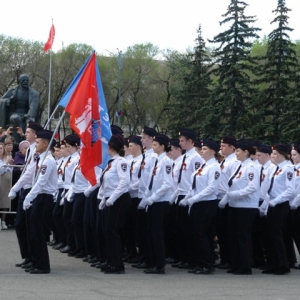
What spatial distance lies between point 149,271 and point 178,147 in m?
2.32

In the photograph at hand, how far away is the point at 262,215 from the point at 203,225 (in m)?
1.32

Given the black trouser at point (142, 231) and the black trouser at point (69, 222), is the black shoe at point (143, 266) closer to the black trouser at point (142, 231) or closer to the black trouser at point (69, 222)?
the black trouser at point (142, 231)

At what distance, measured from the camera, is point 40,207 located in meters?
10.7

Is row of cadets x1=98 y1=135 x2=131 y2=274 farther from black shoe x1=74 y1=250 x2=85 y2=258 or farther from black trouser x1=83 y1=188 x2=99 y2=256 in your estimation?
black shoe x1=74 y1=250 x2=85 y2=258

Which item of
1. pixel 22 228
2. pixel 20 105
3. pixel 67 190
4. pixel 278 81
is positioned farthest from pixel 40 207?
pixel 278 81

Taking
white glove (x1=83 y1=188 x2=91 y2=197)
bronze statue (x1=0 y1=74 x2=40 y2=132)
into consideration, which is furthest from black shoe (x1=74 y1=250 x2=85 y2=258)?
bronze statue (x1=0 y1=74 x2=40 y2=132)

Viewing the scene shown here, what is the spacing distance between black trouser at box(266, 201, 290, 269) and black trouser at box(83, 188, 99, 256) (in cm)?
264

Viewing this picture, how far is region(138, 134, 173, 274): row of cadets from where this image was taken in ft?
36.3

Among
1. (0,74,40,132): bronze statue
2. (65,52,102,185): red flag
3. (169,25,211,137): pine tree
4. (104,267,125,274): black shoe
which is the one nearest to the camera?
(104,267,125,274): black shoe

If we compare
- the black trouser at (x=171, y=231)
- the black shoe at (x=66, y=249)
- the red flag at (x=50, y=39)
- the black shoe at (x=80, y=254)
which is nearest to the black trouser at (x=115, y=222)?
the black trouser at (x=171, y=231)

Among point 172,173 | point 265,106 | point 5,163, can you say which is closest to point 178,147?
point 172,173

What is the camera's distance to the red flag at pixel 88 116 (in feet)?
37.3

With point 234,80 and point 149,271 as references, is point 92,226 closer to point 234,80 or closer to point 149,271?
point 149,271

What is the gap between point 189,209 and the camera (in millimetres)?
11461
